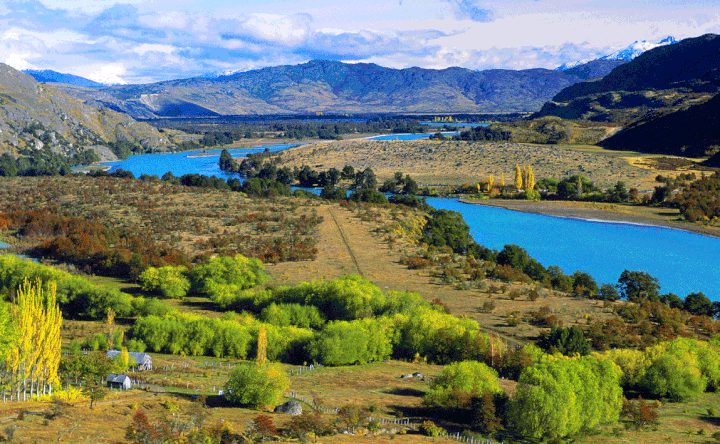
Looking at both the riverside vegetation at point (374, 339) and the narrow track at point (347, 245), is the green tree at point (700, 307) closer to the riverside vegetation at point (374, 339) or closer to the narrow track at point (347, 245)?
the riverside vegetation at point (374, 339)

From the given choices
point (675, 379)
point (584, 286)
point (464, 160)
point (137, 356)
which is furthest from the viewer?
point (464, 160)

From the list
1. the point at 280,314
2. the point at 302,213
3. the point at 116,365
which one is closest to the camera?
the point at 116,365

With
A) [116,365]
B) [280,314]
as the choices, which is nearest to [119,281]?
[280,314]

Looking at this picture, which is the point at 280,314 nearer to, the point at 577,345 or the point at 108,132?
the point at 577,345

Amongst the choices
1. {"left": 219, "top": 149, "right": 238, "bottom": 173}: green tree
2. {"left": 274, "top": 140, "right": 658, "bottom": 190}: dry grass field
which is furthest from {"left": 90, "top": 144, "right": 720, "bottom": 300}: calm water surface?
{"left": 219, "top": 149, "right": 238, "bottom": 173}: green tree

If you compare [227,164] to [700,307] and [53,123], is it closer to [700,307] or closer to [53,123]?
[53,123]

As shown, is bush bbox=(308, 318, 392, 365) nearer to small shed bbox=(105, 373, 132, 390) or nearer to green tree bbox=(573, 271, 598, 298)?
small shed bbox=(105, 373, 132, 390)

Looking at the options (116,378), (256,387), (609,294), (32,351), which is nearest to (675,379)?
(256,387)
